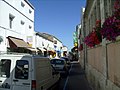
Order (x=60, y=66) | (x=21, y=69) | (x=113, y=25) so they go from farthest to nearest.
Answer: (x=60, y=66) < (x=21, y=69) < (x=113, y=25)

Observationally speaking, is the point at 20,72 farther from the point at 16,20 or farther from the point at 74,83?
the point at 16,20

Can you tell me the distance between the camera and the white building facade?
938 inches

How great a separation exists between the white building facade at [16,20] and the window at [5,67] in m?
14.6

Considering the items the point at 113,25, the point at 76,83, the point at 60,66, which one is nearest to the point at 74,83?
the point at 76,83

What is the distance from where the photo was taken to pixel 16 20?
27984 mm

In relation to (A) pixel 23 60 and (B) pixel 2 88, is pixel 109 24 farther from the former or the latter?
(B) pixel 2 88

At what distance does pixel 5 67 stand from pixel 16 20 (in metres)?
19.6

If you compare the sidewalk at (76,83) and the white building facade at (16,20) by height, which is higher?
the white building facade at (16,20)

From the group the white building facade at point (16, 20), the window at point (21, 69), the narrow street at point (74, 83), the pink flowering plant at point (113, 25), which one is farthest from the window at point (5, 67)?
the white building facade at point (16, 20)

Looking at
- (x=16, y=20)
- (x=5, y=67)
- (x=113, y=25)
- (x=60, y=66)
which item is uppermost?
(x=16, y=20)

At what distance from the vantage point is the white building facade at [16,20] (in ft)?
78.1

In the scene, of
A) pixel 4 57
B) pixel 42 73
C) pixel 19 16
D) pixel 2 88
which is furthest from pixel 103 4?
pixel 19 16

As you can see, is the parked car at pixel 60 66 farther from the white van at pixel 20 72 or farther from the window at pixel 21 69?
the window at pixel 21 69

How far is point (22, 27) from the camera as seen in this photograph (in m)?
30.8
